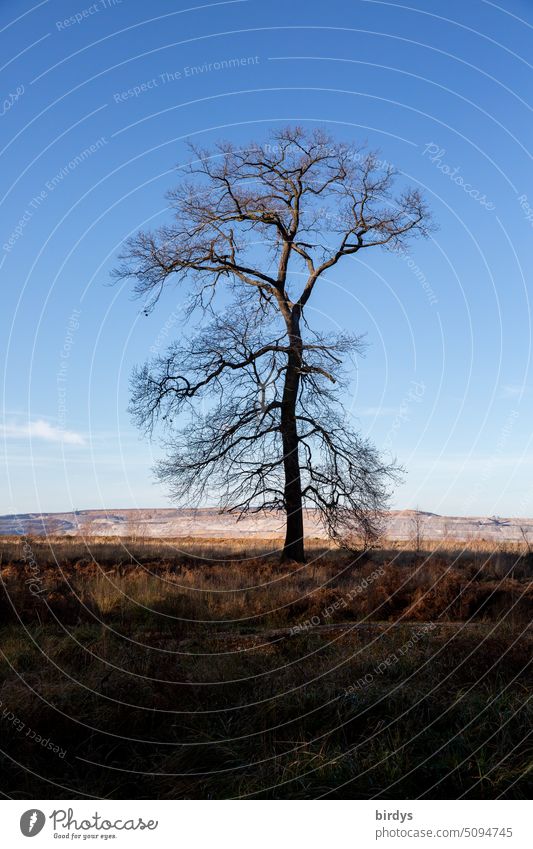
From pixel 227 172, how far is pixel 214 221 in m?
1.55

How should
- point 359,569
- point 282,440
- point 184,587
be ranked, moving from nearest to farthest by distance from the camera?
point 184,587 < point 359,569 < point 282,440

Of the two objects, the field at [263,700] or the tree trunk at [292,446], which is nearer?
the field at [263,700]

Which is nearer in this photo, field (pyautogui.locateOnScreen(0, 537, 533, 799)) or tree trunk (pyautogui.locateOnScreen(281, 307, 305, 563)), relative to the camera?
field (pyautogui.locateOnScreen(0, 537, 533, 799))

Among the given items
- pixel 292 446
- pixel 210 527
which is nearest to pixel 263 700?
pixel 292 446

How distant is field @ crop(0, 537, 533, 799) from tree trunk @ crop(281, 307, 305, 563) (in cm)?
994

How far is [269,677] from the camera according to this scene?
8195mm

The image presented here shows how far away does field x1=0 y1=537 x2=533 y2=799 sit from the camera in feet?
20.2

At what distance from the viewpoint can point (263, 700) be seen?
751 cm

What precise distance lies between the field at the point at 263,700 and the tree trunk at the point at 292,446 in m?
9.94

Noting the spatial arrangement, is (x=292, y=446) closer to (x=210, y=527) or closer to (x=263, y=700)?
(x=263, y=700)

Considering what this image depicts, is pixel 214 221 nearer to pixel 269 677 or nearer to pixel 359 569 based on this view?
pixel 359 569

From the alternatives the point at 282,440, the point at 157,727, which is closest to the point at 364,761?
the point at 157,727

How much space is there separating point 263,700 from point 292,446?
15817 mm

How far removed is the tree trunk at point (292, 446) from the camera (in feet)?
75.5
